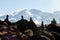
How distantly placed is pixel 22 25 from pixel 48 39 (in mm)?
27206

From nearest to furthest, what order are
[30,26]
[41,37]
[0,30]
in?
1. [41,37]
2. [0,30]
3. [30,26]

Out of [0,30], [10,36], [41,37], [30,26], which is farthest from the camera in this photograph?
[30,26]

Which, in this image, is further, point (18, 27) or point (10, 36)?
point (18, 27)

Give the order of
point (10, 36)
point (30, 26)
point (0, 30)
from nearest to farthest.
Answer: point (10, 36)
point (0, 30)
point (30, 26)

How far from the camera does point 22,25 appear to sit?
342 ft

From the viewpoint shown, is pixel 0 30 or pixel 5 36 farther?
pixel 0 30

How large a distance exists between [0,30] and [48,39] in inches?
896

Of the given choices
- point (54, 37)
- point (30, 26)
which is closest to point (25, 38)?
point (54, 37)

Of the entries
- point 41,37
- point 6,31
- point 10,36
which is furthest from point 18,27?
point 41,37

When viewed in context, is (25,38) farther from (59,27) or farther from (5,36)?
(59,27)

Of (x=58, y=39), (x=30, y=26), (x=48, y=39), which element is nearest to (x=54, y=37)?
(x=58, y=39)

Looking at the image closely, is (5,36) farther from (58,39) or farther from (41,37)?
(58,39)

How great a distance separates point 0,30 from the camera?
9144cm

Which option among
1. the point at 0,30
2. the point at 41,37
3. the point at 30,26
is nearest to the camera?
the point at 41,37
